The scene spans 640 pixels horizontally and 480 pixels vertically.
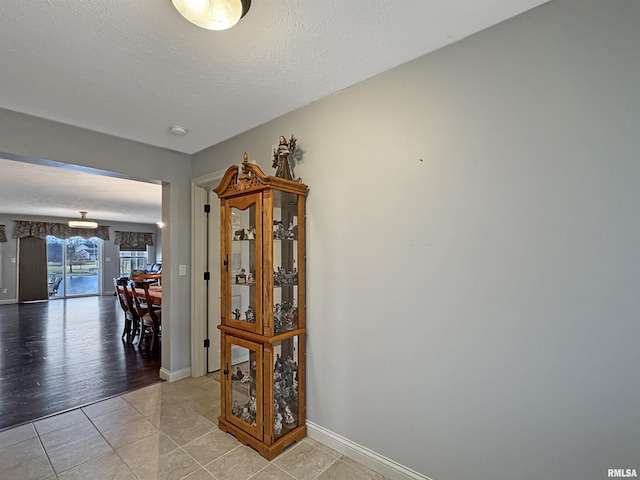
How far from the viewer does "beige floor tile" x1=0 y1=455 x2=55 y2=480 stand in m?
1.83

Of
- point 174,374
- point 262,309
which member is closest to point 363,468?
point 262,309

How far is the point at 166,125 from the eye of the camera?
8.68 ft

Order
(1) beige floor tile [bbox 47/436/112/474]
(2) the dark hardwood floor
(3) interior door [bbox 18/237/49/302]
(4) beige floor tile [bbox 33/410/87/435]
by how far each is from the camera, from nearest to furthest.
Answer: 1. (1) beige floor tile [bbox 47/436/112/474]
2. (4) beige floor tile [bbox 33/410/87/435]
3. (2) the dark hardwood floor
4. (3) interior door [bbox 18/237/49/302]

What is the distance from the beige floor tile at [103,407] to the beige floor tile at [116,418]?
0.07 meters

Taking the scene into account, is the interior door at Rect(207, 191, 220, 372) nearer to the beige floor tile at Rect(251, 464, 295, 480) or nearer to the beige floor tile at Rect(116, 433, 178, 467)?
the beige floor tile at Rect(116, 433, 178, 467)

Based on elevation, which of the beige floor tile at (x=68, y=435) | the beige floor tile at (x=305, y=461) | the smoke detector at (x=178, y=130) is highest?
the smoke detector at (x=178, y=130)

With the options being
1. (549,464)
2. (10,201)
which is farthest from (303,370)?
(10,201)

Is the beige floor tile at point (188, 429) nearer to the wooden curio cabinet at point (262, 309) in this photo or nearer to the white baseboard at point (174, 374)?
the wooden curio cabinet at point (262, 309)

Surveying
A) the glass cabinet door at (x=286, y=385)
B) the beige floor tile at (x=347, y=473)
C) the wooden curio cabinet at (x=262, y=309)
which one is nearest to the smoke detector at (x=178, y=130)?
the wooden curio cabinet at (x=262, y=309)

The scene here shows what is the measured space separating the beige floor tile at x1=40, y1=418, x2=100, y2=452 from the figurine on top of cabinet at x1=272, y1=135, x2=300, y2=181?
7.82 ft

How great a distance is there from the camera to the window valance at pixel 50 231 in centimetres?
859

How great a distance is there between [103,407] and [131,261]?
378 inches

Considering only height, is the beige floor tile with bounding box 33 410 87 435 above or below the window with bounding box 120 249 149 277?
below

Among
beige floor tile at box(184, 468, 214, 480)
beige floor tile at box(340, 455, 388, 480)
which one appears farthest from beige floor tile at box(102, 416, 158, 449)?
beige floor tile at box(340, 455, 388, 480)
